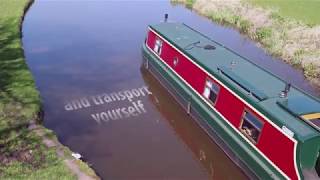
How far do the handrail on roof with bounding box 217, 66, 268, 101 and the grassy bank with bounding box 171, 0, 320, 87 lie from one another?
7.36m

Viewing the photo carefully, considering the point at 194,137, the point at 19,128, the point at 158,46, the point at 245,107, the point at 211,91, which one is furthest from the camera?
the point at 158,46

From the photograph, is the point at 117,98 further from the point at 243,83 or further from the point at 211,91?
the point at 243,83

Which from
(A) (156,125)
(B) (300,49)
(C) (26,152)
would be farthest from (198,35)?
(C) (26,152)

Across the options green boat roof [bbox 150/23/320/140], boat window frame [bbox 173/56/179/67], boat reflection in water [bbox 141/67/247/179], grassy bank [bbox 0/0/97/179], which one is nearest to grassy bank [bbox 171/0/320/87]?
green boat roof [bbox 150/23/320/140]

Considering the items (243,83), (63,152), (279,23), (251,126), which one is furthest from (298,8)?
(63,152)

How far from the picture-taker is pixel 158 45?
1859cm

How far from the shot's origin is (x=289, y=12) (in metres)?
29.6

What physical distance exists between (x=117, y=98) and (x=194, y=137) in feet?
12.9

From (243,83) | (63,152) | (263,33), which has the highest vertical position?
(243,83)

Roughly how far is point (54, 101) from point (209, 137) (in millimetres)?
6409

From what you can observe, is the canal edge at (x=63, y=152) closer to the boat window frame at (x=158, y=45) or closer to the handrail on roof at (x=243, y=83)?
the handrail on roof at (x=243, y=83)

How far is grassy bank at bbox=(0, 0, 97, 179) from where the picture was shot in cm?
1118

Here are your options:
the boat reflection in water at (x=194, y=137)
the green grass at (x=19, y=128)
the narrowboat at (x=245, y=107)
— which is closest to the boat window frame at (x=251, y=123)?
the narrowboat at (x=245, y=107)

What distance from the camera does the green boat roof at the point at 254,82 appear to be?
1095 centimetres
